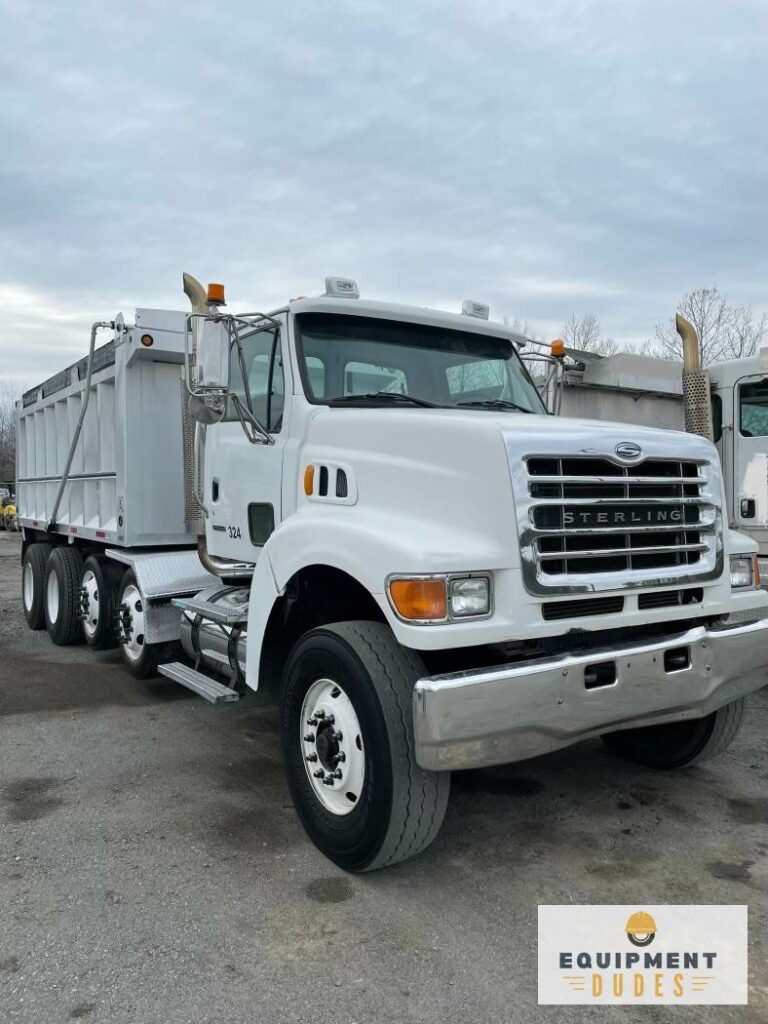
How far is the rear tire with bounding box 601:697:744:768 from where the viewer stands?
449cm

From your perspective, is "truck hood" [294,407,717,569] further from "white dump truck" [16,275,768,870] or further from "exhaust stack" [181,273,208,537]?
"exhaust stack" [181,273,208,537]

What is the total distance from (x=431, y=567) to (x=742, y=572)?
197cm

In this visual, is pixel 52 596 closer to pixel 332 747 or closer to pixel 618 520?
pixel 332 747

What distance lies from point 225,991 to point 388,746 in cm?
102

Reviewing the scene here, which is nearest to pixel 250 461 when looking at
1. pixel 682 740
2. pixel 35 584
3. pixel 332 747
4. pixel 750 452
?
pixel 332 747

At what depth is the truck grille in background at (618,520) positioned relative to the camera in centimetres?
336

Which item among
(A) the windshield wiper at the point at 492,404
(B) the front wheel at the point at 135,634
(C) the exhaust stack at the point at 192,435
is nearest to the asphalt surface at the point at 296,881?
(B) the front wheel at the point at 135,634

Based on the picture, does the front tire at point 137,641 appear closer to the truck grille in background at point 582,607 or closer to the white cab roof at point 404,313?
the white cab roof at point 404,313

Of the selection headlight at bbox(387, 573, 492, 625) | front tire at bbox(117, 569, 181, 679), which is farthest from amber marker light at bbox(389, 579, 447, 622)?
front tire at bbox(117, 569, 181, 679)

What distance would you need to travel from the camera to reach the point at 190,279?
533cm

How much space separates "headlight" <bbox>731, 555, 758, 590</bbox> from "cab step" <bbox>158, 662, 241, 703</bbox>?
9.18ft

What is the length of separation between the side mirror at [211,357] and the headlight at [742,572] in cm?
276

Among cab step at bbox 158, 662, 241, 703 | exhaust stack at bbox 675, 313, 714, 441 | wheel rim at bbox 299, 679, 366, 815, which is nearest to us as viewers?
wheel rim at bbox 299, 679, 366, 815

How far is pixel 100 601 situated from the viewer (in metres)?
7.65
